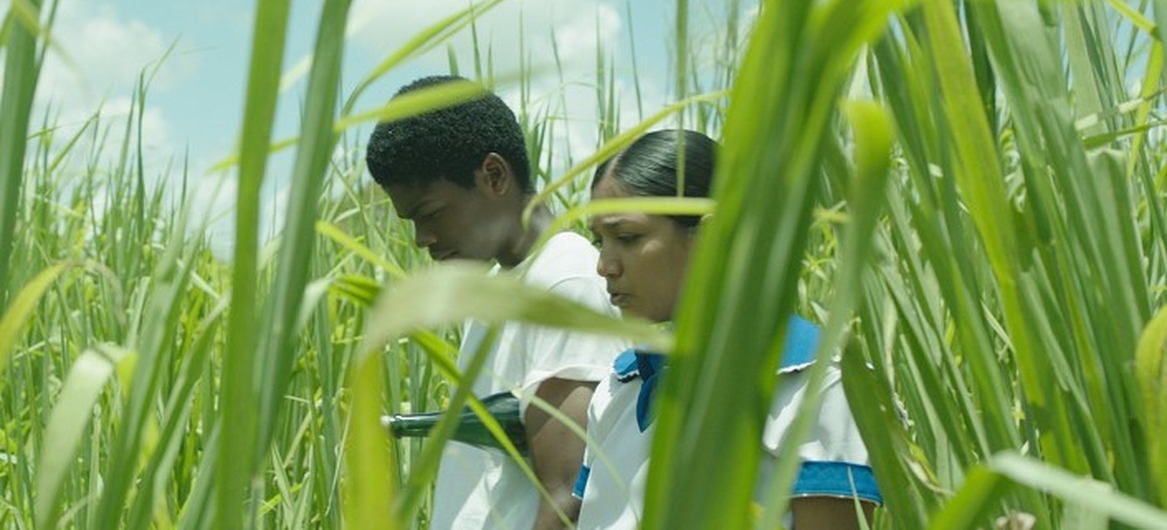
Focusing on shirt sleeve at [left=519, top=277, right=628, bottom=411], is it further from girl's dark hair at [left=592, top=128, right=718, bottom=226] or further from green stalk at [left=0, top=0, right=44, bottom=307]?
green stalk at [left=0, top=0, right=44, bottom=307]

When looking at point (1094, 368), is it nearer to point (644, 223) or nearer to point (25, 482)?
point (644, 223)

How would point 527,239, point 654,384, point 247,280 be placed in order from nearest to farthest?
point 247,280
point 654,384
point 527,239

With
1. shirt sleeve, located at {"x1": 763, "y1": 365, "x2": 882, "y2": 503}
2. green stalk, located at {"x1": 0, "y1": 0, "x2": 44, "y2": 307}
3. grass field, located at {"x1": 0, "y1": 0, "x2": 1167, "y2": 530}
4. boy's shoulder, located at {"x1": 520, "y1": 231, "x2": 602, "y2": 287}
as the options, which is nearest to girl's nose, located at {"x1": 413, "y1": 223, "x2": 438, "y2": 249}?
boy's shoulder, located at {"x1": 520, "y1": 231, "x2": 602, "y2": 287}

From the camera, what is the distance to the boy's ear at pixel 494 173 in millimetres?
2238

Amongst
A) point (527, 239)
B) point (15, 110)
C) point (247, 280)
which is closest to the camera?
point (247, 280)

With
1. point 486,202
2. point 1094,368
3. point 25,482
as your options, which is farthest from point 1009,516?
point 486,202

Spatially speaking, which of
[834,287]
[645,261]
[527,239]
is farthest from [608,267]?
[834,287]

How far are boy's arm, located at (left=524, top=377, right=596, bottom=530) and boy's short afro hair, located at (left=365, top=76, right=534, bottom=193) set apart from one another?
0.40 m

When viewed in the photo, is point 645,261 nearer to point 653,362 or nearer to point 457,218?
point 653,362

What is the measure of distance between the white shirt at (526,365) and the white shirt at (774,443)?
7 cm

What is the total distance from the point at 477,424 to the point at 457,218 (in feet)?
1.12

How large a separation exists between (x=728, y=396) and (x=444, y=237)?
5.96ft

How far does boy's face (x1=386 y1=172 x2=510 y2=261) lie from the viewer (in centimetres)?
218

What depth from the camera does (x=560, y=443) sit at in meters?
1.95
